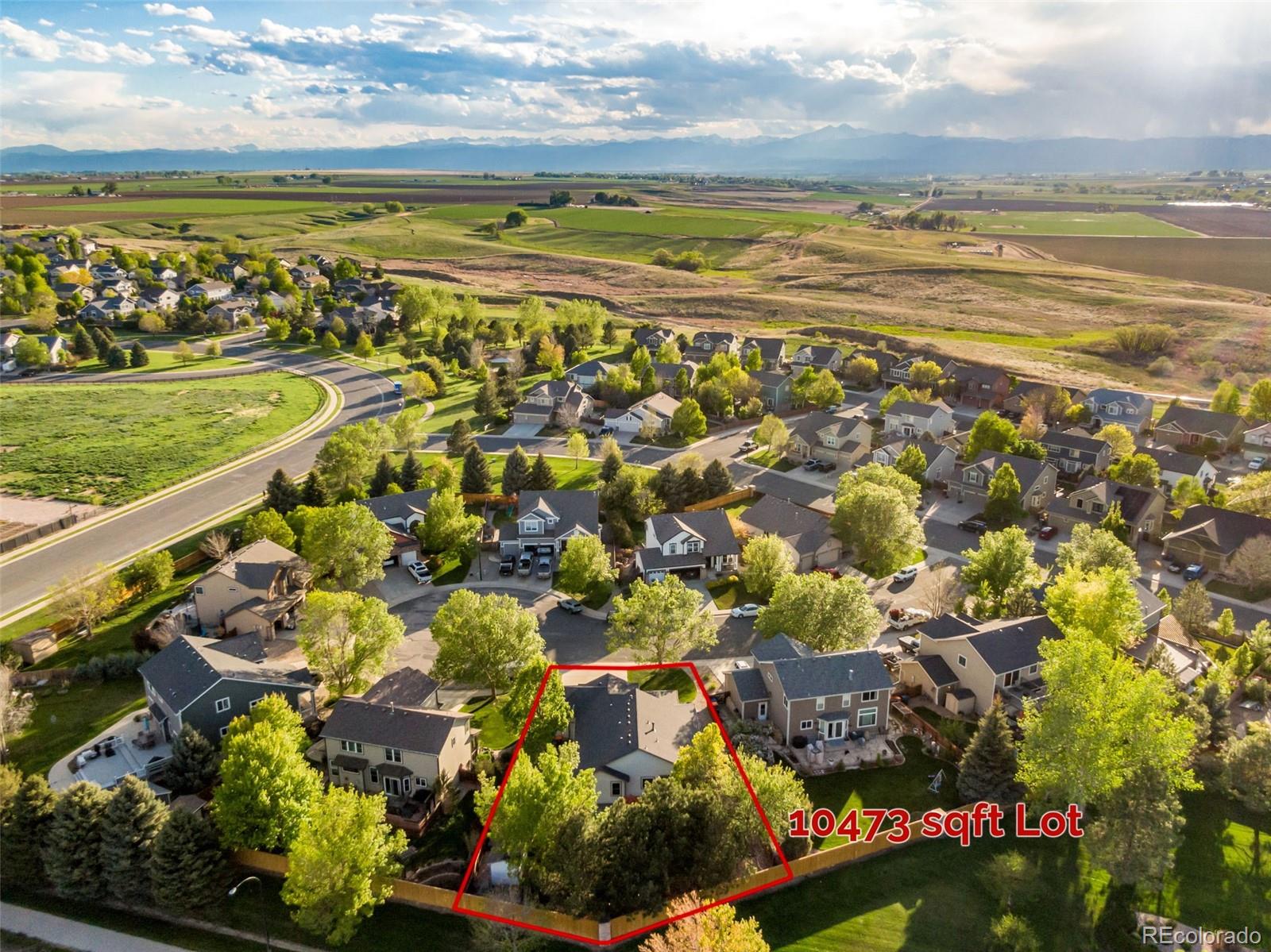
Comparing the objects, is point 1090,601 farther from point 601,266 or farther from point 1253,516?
point 601,266

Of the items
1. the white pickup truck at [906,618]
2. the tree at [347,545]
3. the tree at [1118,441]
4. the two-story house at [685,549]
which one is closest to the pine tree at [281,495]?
the tree at [347,545]

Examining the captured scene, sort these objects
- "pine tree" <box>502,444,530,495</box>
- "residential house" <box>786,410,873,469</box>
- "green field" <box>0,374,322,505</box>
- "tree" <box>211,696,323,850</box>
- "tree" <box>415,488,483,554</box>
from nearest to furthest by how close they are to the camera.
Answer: "tree" <box>211,696,323,850</box> → "tree" <box>415,488,483,554</box> → "pine tree" <box>502,444,530,495</box> → "green field" <box>0,374,322,505</box> → "residential house" <box>786,410,873,469</box>

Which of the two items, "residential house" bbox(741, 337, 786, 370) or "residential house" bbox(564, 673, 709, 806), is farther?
"residential house" bbox(741, 337, 786, 370)

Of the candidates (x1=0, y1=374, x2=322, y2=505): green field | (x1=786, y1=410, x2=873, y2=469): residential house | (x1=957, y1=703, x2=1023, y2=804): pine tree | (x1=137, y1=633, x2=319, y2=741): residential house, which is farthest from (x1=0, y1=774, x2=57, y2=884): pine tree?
(x1=786, y1=410, x2=873, y2=469): residential house

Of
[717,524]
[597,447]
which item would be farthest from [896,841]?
[597,447]

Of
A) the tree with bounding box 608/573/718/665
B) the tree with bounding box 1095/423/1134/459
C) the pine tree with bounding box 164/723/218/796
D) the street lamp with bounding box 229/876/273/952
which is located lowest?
the street lamp with bounding box 229/876/273/952

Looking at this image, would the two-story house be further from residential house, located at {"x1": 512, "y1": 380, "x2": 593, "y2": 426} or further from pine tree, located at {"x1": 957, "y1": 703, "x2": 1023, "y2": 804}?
residential house, located at {"x1": 512, "y1": 380, "x2": 593, "y2": 426}
